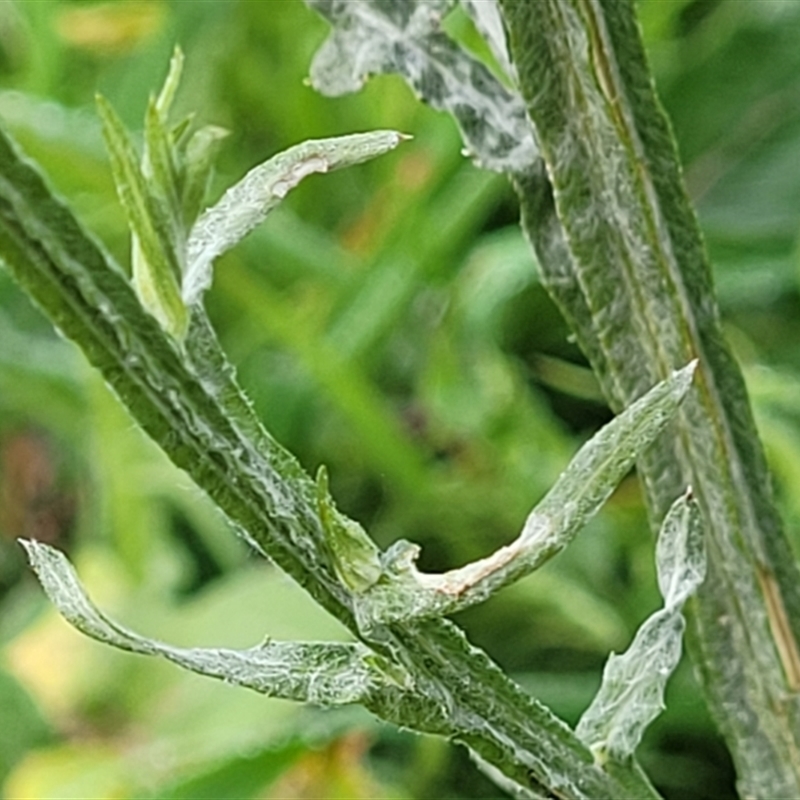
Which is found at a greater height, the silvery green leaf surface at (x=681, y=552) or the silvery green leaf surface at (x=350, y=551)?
the silvery green leaf surface at (x=350, y=551)

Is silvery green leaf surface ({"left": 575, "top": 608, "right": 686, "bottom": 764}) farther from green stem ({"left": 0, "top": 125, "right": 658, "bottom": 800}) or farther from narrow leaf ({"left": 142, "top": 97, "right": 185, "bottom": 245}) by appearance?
narrow leaf ({"left": 142, "top": 97, "right": 185, "bottom": 245})

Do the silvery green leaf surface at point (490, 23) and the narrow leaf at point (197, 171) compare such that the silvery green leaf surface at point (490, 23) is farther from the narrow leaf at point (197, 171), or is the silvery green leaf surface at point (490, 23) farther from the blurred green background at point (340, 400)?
the blurred green background at point (340, 400)

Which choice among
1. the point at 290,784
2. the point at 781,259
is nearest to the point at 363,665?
the point at 290,784

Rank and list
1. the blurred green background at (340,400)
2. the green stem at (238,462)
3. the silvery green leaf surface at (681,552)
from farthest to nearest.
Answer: the blurred green background at (340,400), the silvery green leaf surface at (681,552), the green stem at (238,462)

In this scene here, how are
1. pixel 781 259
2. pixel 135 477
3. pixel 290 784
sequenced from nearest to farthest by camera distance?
pixel 290 784 < pixel 135 477 < pixel 781 259

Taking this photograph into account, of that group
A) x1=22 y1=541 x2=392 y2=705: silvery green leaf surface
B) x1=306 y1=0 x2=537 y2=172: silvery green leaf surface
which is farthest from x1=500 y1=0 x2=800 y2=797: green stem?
x1=22 y1=541 x2=392 y2=705: silvery green leaf surface

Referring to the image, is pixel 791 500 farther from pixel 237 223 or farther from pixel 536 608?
pixel 237 223

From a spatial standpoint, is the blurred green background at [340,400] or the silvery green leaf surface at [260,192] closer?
the silvery green leaf surface at [260,192]

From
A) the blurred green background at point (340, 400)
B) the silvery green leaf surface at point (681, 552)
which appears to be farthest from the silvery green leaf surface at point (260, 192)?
the blurred green background at point (340, 400)
